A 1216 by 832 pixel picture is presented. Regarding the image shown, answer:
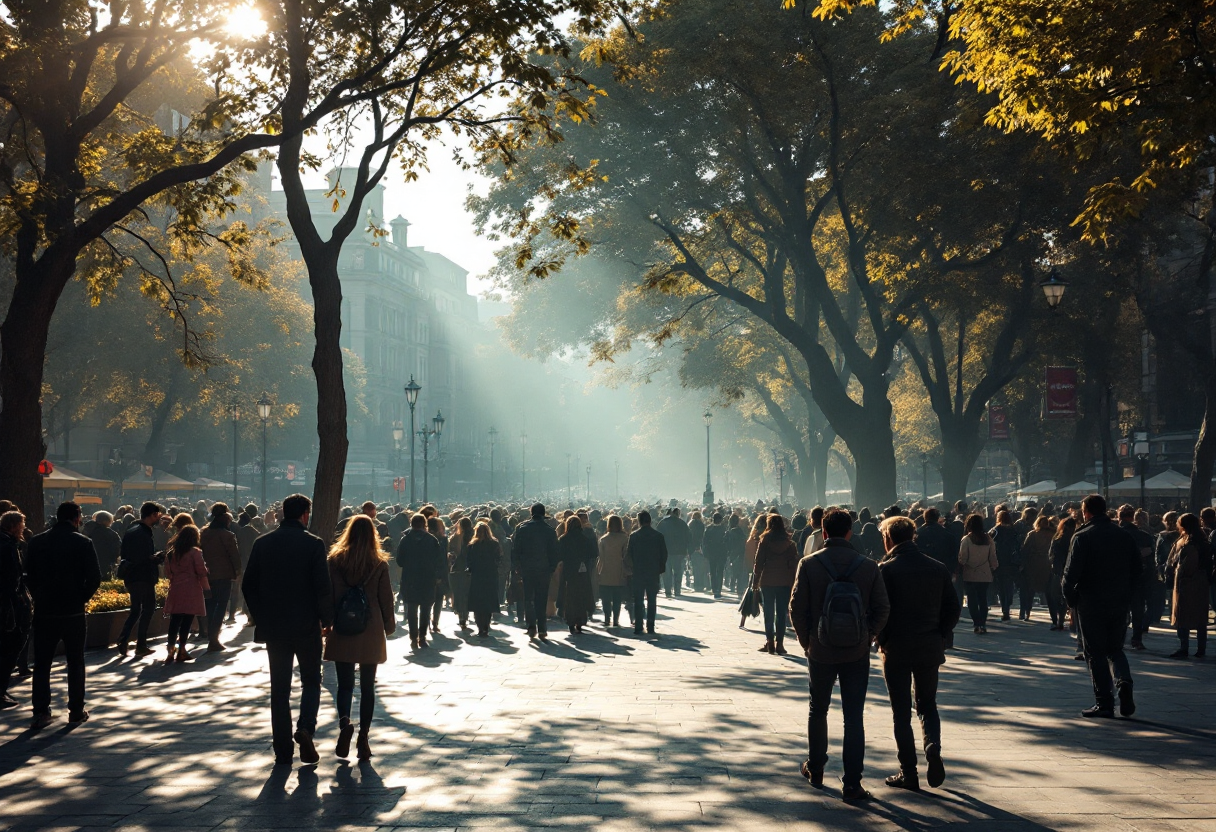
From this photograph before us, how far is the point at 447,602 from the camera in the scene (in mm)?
27453

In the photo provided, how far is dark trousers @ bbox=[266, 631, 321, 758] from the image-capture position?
29.5 feet

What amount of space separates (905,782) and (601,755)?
2.14 m

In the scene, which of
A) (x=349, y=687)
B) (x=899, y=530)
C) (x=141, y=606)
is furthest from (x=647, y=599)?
(x=899, y=530)

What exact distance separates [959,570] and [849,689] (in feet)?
36.2

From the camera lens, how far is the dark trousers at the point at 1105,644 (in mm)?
11039

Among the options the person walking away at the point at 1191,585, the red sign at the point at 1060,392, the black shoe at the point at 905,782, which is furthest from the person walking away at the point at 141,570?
the red sign at the point at 1060,392

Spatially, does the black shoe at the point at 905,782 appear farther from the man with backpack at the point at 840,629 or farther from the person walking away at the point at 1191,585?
the person walking away at the point at 1191,585

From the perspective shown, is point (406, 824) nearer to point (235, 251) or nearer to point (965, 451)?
point (235, 251)

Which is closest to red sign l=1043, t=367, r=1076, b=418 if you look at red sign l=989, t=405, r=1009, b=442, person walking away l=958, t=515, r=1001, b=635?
red sign l=989, t=405, r=1009, b=442

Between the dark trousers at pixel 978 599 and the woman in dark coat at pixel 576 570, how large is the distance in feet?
17.4

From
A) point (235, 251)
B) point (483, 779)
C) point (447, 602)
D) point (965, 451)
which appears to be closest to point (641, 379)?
point (965, 451)

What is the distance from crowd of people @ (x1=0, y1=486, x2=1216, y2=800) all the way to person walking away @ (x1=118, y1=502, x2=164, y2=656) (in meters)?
0.02

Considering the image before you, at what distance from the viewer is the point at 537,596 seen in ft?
60.4

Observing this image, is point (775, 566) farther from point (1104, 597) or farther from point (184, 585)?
point (184, 585)
